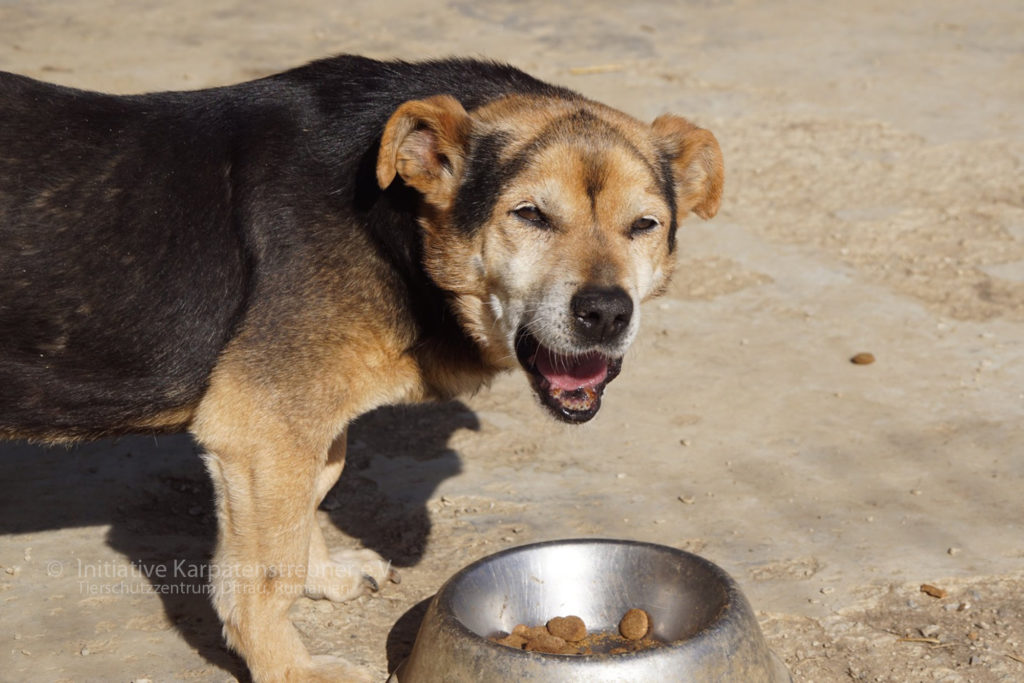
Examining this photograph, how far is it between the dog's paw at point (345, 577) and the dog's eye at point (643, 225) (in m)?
2.01

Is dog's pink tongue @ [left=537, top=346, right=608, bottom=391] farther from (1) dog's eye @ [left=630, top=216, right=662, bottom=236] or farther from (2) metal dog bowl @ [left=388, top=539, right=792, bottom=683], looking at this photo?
(2) metal dog bowl @ [left=388, top=539, right=792, bottom=683]

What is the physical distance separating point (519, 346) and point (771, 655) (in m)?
1.48

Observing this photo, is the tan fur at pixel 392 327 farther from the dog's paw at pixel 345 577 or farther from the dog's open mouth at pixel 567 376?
the dog's paw at pixel 345 577

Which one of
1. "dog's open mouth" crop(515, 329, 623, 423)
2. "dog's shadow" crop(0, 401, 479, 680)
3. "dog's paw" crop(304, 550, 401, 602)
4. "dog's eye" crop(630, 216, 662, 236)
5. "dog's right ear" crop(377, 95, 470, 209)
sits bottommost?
"dog's shadow" crop(0, 401, 479, 680)

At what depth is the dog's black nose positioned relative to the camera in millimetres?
4199

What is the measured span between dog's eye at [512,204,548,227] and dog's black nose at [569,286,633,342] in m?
0.37

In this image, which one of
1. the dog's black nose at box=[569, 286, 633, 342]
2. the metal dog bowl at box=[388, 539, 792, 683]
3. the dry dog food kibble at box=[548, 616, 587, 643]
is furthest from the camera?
the dry dog food kibble at box=[548, 616, 587, 643]

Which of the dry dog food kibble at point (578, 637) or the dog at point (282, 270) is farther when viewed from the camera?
the dry dog food kibble at point (578, 637)

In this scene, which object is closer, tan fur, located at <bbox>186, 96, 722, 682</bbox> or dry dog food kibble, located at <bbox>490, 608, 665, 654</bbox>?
tan fur, located at <bbox>186, 96, 722, 682</bbox>

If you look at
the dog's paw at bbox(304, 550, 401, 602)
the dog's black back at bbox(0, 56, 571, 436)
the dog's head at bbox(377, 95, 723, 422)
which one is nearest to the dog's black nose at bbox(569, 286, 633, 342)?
the dog's head at bbox(377, 95, 723, 422)

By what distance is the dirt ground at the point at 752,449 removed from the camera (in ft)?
16.7

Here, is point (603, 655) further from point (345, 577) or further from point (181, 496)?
point (181, 496)

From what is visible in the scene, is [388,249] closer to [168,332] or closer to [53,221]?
[168,332]

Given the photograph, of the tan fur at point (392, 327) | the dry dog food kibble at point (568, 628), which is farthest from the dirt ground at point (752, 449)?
the dry dog food kibble at point (568, 628)
